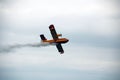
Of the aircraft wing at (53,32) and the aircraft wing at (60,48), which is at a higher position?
the aircraft wing at (53,32)

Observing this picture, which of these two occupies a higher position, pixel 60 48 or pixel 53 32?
pixel 53 32

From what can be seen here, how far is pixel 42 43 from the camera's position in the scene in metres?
110

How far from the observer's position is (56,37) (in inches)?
4240

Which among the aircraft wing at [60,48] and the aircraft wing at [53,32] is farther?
the aircraft wing at [60,48]

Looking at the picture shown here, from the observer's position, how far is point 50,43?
10838cm

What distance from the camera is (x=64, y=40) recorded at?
107 metres

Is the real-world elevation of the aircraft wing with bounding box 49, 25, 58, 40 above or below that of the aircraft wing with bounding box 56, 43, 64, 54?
above

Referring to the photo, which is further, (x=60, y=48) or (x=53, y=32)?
(x=60, y=48)

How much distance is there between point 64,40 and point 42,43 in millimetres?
5849

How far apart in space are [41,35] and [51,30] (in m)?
4.43

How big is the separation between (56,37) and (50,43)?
6.93ft

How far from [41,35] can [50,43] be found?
3.80 metres

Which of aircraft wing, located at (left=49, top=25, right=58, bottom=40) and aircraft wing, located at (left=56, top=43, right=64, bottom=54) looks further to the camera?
aircraft wing, located at (left=56, top=43, right=64, bottom=54)

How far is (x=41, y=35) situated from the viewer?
110812 mm
